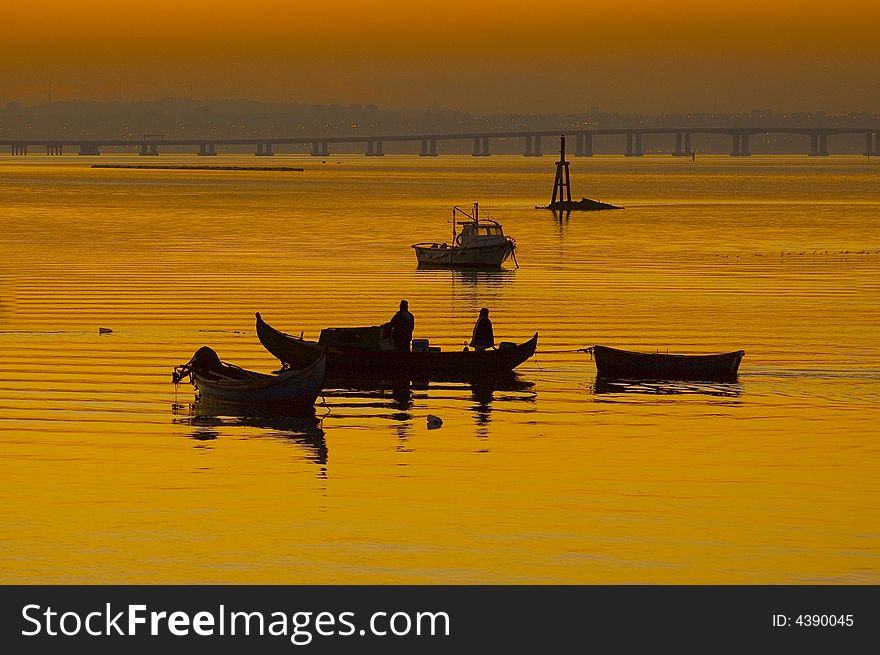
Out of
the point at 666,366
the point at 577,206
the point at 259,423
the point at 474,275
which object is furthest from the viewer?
the point at 577,206

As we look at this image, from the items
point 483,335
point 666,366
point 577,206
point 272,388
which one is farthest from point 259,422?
point 577,206

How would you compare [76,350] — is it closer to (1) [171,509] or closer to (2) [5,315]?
(2) [5,315]

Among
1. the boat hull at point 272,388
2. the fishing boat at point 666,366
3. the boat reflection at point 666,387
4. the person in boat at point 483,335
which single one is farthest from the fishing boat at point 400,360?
the boat hull at point 272,388

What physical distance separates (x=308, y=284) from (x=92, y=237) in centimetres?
3878

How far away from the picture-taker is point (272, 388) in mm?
32812

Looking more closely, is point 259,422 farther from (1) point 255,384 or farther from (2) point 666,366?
(2) point 666,366

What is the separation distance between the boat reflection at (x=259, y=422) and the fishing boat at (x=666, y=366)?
27.2ft

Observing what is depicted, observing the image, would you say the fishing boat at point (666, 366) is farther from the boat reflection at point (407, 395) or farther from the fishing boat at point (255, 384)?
the fishing boat at point (255, 384)

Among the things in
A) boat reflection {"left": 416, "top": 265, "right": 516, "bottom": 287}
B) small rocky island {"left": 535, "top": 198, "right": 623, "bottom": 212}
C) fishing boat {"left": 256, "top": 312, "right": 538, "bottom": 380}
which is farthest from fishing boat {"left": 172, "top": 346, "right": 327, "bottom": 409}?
small rocky island {"left": 535, "top": 198, "right": 623, "bottom": 212}

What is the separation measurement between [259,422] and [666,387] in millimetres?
10148

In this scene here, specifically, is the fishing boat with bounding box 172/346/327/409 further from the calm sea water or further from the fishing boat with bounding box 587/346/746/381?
the fishing boat with bounding box 587/346/746/381

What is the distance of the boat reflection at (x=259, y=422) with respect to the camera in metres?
30.5

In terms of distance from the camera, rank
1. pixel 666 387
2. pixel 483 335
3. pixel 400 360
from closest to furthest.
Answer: pixel 666 387
pixel 400 360
pixel 483 335

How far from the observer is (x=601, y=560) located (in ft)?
72.5
